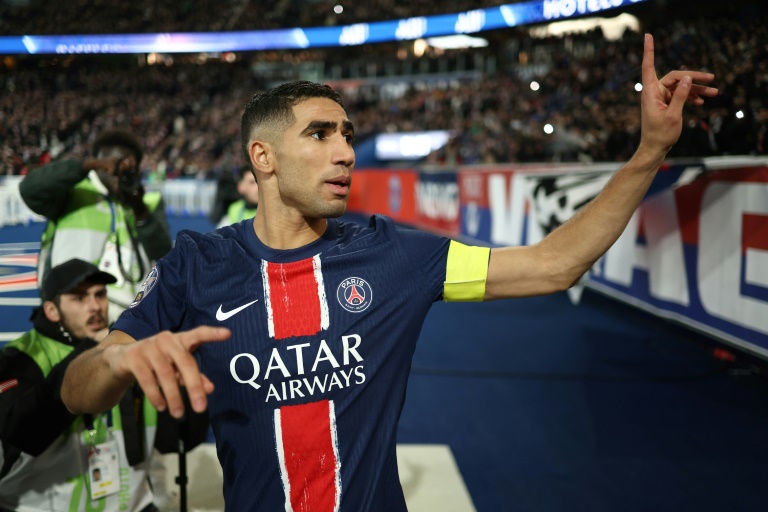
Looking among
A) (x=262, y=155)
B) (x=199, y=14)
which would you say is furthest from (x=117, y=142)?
(x=199, y=14)

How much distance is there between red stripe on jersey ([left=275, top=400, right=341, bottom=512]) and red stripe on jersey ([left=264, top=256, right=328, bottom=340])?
216 millimetres

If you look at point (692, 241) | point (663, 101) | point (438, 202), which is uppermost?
point (663, 101)

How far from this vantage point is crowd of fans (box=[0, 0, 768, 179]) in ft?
9.44

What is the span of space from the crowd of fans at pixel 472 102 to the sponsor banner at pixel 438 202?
154 cm

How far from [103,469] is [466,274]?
2.16m

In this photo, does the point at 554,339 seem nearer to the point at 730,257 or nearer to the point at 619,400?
the point at 619,400

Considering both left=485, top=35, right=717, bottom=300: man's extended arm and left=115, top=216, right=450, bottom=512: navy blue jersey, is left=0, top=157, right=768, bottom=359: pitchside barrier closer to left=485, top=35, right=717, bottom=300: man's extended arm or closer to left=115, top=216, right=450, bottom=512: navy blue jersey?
left=115, top=216, right=450, bottom=512: navy blue jersey

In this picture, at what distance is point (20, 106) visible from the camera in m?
2.60

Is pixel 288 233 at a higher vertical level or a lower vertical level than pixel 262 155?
lower

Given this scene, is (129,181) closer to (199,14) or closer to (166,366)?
(166,366)

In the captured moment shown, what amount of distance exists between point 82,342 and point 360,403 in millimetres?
1603

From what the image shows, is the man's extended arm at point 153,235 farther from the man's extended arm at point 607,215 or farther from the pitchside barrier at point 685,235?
the man's extended arm at point 607,215

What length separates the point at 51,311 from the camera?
9.23 ft

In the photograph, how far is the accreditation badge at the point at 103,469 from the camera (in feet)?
9.82
